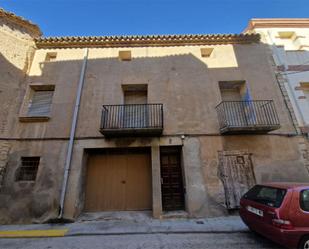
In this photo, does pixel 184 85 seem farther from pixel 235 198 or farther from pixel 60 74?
pixel 60 74

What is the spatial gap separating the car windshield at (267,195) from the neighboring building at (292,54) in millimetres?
4535

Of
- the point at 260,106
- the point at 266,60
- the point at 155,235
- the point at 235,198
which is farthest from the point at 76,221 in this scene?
the point at 266,60

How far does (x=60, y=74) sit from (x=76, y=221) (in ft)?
20.3

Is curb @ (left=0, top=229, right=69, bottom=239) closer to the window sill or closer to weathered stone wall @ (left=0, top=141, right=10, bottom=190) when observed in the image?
weathered stone wall @ (left=0, top=141, right=10, bottom=190)

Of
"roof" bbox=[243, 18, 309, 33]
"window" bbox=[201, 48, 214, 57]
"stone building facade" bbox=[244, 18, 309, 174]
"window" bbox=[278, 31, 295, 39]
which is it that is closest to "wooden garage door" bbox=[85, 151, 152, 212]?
"window" bbox=[201, 48, 214, 57]

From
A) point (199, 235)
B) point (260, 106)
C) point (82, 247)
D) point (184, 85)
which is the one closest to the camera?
point (82, 247)

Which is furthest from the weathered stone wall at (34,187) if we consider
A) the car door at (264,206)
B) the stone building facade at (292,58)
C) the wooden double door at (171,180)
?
the stone building facade at (292,58)

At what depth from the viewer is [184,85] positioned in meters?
7.49

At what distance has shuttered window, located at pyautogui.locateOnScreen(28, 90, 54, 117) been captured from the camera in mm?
7152

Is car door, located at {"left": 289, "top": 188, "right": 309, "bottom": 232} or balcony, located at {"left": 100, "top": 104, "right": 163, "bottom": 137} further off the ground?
balcony, located at {"left": 100, "top": 104, "right": 163, "bottom": 137}

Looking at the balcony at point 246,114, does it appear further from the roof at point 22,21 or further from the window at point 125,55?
the roof at point 22,21

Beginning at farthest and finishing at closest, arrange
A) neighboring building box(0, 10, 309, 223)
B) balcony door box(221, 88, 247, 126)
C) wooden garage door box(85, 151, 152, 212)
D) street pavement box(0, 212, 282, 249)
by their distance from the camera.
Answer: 1. balcony door box(221, 88, 247, 126)
2. wooden garage door box(85, 151, 152, 212)
3. neighboring building box(0, 10, 309, 223)
4. street pavement box(0, 212, 282, 249)

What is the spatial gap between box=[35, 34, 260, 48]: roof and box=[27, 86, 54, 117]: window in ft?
7.77

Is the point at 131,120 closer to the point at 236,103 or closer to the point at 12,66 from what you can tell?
the point at 236,103
